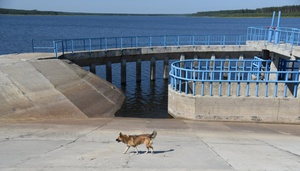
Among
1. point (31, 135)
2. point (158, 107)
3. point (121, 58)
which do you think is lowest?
point (158, 107)

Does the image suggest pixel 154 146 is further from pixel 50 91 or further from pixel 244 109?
pixel 50 91

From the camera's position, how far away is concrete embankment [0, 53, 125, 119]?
52.1 ft

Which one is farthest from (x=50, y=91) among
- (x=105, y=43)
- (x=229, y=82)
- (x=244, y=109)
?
(x=244, y=109)

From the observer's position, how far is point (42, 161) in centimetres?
864

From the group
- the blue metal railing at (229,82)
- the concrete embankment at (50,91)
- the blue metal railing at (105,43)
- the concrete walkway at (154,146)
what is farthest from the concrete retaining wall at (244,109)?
the blue metal railing at (105,43)

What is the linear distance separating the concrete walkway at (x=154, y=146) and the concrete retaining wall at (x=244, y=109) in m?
0.63

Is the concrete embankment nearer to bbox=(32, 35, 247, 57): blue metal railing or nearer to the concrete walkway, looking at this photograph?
the concrete walkway

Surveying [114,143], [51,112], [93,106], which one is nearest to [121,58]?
[93,106]

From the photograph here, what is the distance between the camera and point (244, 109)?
52.6 feet

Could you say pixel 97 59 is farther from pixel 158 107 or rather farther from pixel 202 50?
pixel 202 50

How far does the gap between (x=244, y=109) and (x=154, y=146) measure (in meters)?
7.75

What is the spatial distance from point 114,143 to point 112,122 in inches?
176

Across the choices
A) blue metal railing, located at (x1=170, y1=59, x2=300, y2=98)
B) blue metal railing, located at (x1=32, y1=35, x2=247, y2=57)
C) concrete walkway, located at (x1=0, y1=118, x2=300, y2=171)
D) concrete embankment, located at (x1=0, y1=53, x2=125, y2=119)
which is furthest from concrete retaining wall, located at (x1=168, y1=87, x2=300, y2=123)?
blue metal railing, located at (x1=32, y1=35, x2=247, y2=57)

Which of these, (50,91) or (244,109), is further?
(50,91)
